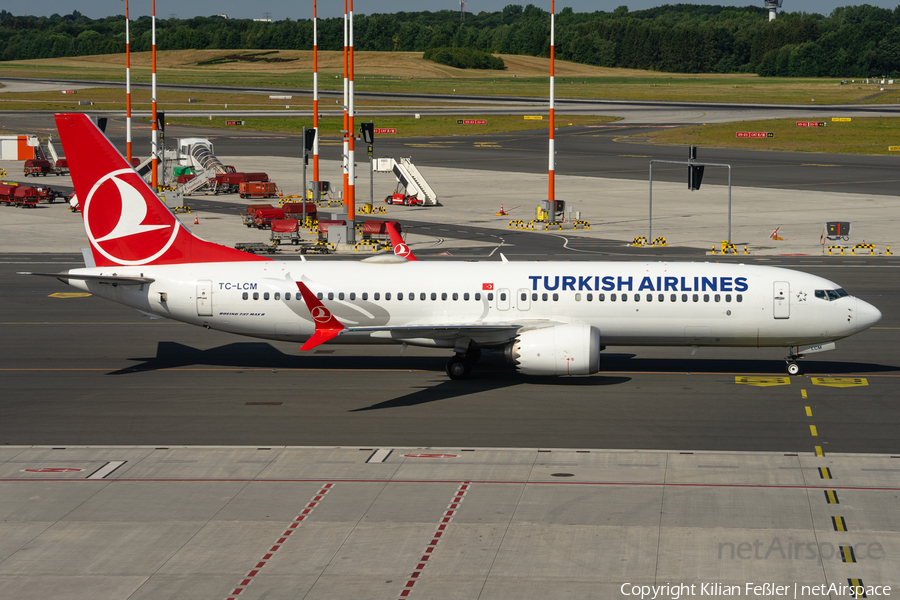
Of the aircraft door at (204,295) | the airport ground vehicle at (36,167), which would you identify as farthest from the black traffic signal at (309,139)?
the airport ground vehicle at (36,167)

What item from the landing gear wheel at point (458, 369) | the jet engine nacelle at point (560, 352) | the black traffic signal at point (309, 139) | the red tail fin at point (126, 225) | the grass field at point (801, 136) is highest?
the grass field at point (801, 136)

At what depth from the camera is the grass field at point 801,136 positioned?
13650 centimetres

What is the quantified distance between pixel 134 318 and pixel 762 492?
34.0 metres

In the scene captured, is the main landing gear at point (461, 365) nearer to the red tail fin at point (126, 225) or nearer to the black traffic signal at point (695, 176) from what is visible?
the red tail fin at point (126, 225)

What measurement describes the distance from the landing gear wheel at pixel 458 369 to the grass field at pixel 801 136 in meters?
109

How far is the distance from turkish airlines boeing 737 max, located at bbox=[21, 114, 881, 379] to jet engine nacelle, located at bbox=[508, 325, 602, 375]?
316 mm

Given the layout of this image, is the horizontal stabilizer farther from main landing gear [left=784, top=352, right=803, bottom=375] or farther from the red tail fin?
main landing gear [left=784, top=352, right=803, bottom=375]

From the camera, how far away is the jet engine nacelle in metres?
34.7

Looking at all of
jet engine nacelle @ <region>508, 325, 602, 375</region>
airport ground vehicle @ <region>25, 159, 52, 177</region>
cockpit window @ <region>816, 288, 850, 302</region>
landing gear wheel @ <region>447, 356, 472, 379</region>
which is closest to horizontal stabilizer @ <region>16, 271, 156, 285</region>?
landing gear wheel @ <region>447, 356, 472, 379</region>

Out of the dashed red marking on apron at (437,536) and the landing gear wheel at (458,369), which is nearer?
the dashed red marking on apron at (437,536)

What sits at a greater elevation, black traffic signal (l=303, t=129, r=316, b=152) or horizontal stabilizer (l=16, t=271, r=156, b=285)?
black traffic signal (l=303, t=129, r=316, b=152)

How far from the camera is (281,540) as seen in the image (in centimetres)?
2273

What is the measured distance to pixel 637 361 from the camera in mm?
40938

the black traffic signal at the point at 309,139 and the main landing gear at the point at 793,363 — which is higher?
the black traffic signal at the point at 309,139
